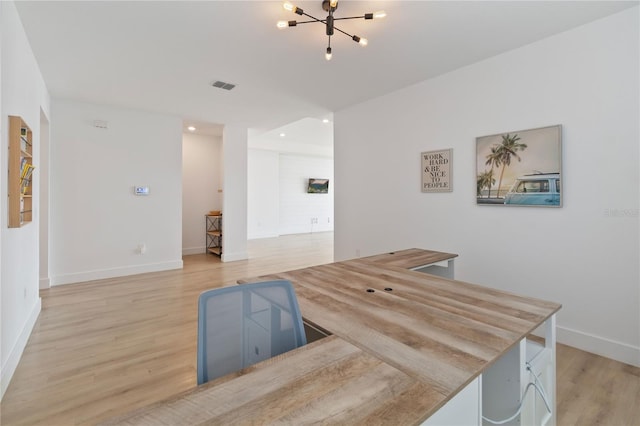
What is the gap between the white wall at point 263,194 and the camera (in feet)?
30.3

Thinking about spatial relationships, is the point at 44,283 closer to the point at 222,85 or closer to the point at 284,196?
the point at 222,85

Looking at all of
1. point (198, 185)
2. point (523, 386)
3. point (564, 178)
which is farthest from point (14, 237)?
point (198, 185)

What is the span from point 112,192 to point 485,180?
17.7ft

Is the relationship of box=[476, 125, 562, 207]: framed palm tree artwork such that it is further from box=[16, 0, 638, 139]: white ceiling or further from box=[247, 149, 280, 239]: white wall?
box=[247, 149, 280, 239]: white wall

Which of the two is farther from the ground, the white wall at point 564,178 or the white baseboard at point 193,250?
the white wall at point 564,178

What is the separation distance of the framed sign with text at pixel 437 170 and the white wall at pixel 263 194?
6.30 meters

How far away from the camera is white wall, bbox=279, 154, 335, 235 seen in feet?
33.1

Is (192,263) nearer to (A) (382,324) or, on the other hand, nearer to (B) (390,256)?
(B) (390,256)

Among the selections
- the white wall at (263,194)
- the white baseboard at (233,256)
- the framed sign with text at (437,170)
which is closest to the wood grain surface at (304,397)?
the framed sign with text at (437,170)

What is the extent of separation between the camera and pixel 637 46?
2.35 meters

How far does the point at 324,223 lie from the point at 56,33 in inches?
357

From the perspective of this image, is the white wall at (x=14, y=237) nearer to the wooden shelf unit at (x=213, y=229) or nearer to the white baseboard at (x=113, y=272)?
the white baseboard at (x=113, y=272)

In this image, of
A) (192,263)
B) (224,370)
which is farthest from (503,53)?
(192,263)

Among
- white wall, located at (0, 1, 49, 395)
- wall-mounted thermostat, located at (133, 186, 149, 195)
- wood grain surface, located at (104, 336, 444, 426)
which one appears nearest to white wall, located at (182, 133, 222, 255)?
wall-mounted thermostat, located at (133, 186, 149, 195)
